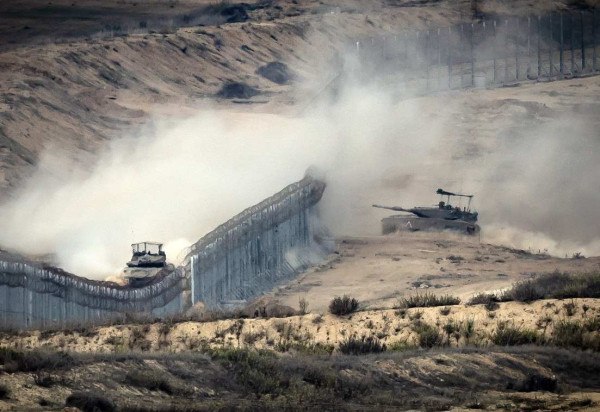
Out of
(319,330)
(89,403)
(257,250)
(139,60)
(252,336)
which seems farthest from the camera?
(139,60)

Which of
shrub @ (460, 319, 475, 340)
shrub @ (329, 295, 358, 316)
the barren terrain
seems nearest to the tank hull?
the barren terrain

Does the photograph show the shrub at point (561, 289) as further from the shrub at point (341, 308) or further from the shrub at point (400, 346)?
the shrub at point (400, 346)

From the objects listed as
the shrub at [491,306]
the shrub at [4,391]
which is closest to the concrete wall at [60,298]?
the shrub at [491,306]

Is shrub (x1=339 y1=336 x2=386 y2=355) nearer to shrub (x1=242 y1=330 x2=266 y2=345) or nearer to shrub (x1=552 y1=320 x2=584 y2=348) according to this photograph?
shrub (x1=242 y1=330 x2=266 y2=345)

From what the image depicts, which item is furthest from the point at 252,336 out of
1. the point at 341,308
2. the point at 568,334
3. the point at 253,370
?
the point at 568,334

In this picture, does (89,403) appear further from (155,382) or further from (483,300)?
(483,300)

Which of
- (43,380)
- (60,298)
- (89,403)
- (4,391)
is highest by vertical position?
(60,298)
